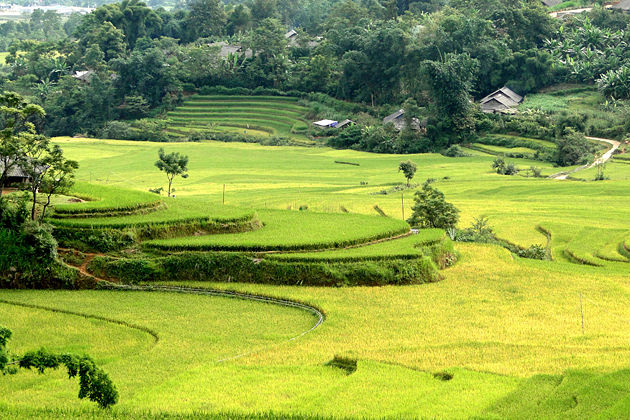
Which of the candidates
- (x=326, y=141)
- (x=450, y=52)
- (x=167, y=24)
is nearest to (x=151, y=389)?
(x=326, y=141)

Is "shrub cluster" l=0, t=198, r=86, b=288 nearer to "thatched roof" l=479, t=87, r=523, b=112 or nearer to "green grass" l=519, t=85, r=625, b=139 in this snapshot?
"green grass" l=519, t=85, r=625, b=139

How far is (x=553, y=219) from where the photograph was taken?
119 feet

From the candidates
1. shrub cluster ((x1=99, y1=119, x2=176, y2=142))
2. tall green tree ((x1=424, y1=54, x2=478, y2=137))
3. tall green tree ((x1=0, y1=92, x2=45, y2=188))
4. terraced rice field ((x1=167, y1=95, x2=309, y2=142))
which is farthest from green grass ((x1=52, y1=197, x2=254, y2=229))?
shrub cluster ((x1=99, y1=119, x2=176, y2=142))

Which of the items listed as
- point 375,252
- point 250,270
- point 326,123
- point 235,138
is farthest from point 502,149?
point 250,270

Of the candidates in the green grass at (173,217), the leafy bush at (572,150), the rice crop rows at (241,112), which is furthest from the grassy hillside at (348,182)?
the green grass at (173,217)

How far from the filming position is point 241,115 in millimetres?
70625

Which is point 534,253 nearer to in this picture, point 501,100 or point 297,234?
point 297,234

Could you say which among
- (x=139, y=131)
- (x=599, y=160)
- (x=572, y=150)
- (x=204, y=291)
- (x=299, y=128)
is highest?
(x=299, y=128)

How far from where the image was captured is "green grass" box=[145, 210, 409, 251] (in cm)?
2364

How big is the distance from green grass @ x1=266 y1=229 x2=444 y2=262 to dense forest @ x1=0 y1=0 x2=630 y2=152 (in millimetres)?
36106

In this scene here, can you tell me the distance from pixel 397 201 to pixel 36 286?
21438mm

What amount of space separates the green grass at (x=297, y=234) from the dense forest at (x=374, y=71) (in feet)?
112

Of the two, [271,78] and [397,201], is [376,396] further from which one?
[271,78]

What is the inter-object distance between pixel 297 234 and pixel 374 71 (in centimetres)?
4818
